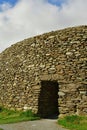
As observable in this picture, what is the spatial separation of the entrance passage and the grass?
1.83 meters

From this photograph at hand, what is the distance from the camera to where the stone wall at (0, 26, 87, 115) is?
13867mm

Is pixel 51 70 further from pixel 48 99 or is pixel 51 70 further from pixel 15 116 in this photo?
pixel 15 116

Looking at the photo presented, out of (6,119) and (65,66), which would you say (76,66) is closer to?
(65,66)

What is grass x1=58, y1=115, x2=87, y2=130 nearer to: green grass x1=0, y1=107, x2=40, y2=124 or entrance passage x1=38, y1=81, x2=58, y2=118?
green grass x1=0, y1=107, x2=40, y2=124

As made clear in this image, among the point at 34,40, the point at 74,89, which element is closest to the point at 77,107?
the point at 74,89

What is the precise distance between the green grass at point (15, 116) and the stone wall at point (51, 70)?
1.07 ft

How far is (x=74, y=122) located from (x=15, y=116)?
10.1ft

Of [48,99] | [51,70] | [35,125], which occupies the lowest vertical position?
[35,125]

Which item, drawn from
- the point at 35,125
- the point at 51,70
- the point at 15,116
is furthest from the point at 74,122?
the point at 15,116

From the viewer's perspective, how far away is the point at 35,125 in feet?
40.5

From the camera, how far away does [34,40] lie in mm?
16031

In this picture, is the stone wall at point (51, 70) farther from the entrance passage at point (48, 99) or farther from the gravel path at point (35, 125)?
the gravel path at point (35, 125)

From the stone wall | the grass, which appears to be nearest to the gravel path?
the grass

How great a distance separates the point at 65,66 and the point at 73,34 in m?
1.42
